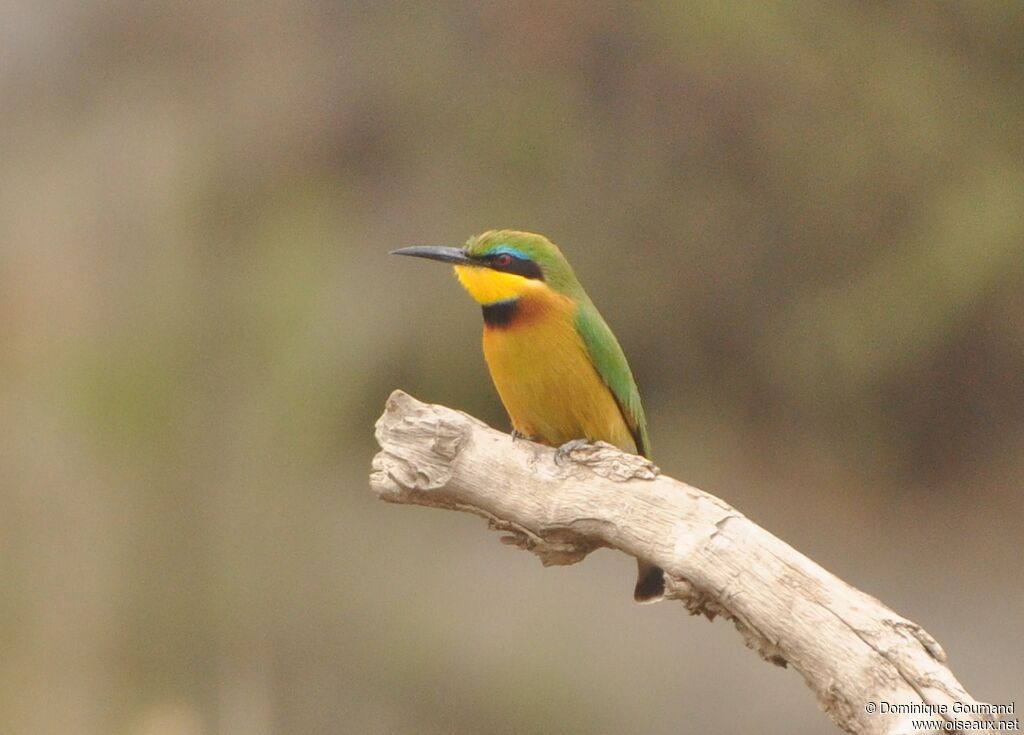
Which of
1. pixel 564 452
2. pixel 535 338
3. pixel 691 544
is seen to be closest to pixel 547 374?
pixel 535 338

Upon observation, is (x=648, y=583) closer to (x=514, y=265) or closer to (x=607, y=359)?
(x=607, y=359)

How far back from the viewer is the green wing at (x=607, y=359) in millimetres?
2736

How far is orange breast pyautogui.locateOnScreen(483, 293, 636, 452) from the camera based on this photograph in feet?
8.75

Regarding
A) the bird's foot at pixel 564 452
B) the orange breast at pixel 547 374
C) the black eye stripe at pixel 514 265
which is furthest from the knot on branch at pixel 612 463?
the black eye stripe at pixel 514 265

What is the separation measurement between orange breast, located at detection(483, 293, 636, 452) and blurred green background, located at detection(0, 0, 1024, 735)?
1.94 m

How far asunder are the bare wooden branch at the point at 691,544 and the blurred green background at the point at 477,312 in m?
2.26

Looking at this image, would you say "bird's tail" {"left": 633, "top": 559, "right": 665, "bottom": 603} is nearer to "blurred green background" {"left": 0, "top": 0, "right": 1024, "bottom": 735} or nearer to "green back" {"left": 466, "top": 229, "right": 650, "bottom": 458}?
"green back" {"left": 466, "top": 229, "right": 650, "bottom": 458}

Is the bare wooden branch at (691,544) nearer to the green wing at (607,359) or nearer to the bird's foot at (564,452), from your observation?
the bird's foot at (564,452)

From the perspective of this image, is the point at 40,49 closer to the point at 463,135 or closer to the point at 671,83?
the point at 463,135

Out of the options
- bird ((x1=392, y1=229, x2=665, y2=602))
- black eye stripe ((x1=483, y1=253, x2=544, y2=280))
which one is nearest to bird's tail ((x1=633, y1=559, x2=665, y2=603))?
bird ((x1=392, y1=229, x2=665, y2=602))

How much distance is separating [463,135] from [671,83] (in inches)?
36.2

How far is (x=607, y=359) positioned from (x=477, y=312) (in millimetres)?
2840

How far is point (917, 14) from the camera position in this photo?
17.3 ft

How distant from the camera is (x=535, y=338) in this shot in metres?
2.66
